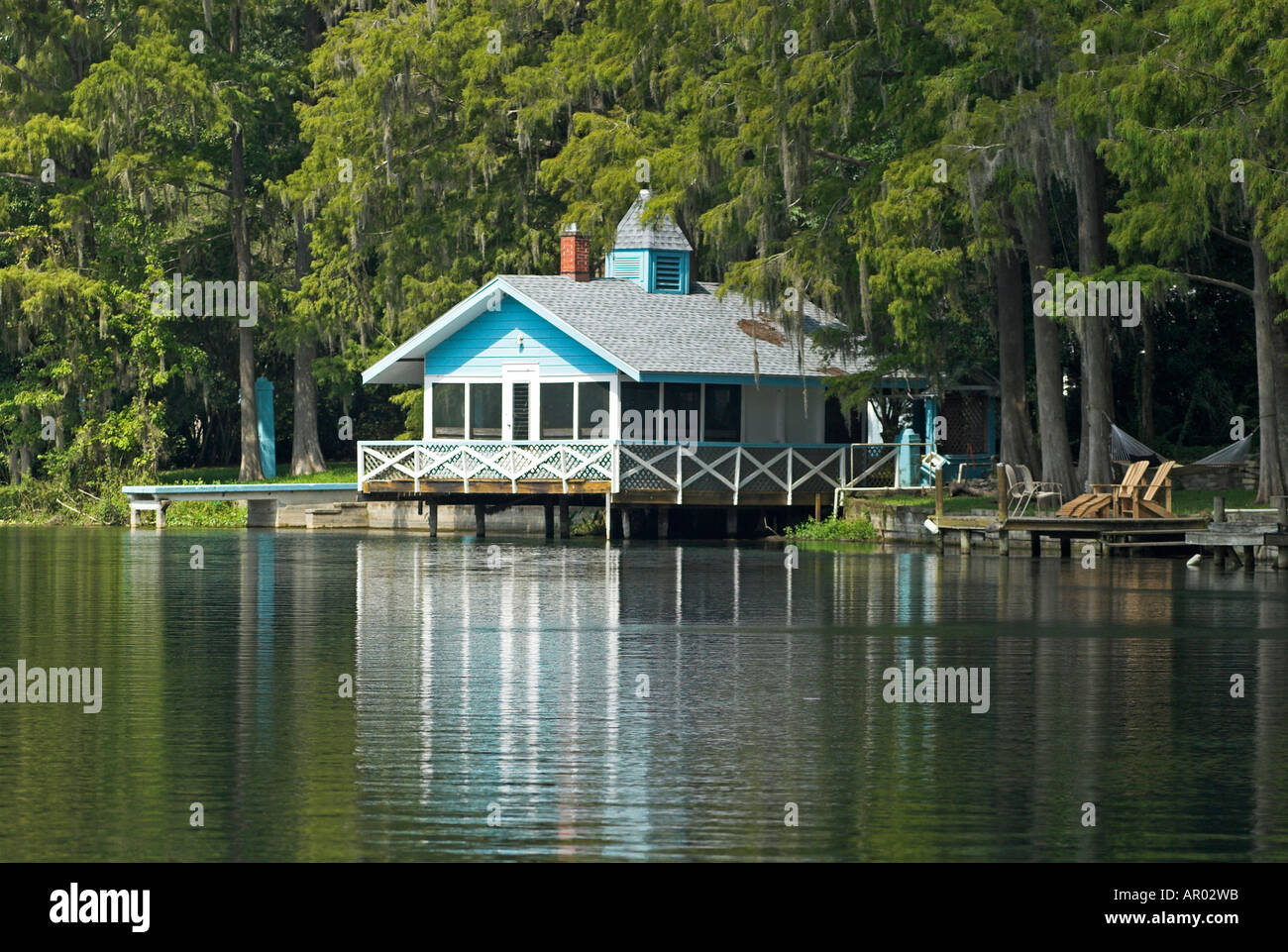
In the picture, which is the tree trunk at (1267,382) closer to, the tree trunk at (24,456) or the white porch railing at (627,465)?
the white porch railing at (627,465)

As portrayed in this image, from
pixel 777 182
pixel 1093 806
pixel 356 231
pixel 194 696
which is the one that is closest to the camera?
pixel 1093 806

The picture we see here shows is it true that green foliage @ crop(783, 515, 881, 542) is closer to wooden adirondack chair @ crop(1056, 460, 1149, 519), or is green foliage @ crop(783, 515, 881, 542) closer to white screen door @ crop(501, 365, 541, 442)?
white screen door @ crop(501, 365, 541, 442)

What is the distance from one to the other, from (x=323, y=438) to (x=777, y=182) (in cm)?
2703

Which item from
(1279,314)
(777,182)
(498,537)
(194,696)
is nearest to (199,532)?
(498,537)

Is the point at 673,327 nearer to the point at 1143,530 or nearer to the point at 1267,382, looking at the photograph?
the point at 1267,382

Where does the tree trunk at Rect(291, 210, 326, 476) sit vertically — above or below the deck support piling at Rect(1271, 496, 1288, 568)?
above

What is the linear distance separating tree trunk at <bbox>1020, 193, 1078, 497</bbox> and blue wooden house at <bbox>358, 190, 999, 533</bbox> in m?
5.65

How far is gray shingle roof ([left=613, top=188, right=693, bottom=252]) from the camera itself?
46.5 m

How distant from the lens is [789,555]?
34.8m

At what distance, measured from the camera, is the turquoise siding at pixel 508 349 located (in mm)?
42781

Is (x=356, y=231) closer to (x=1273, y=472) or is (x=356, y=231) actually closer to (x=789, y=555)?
(x=789, y=555)

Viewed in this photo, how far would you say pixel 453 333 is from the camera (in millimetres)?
44625

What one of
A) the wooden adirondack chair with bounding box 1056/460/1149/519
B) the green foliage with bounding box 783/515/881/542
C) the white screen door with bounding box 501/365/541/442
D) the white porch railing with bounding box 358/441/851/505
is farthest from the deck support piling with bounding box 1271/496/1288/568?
the white screen door with bounding box 501/365/541/442

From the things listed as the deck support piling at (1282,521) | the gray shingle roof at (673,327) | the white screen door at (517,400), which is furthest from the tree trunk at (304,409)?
the deck support piling at (1282,521)
